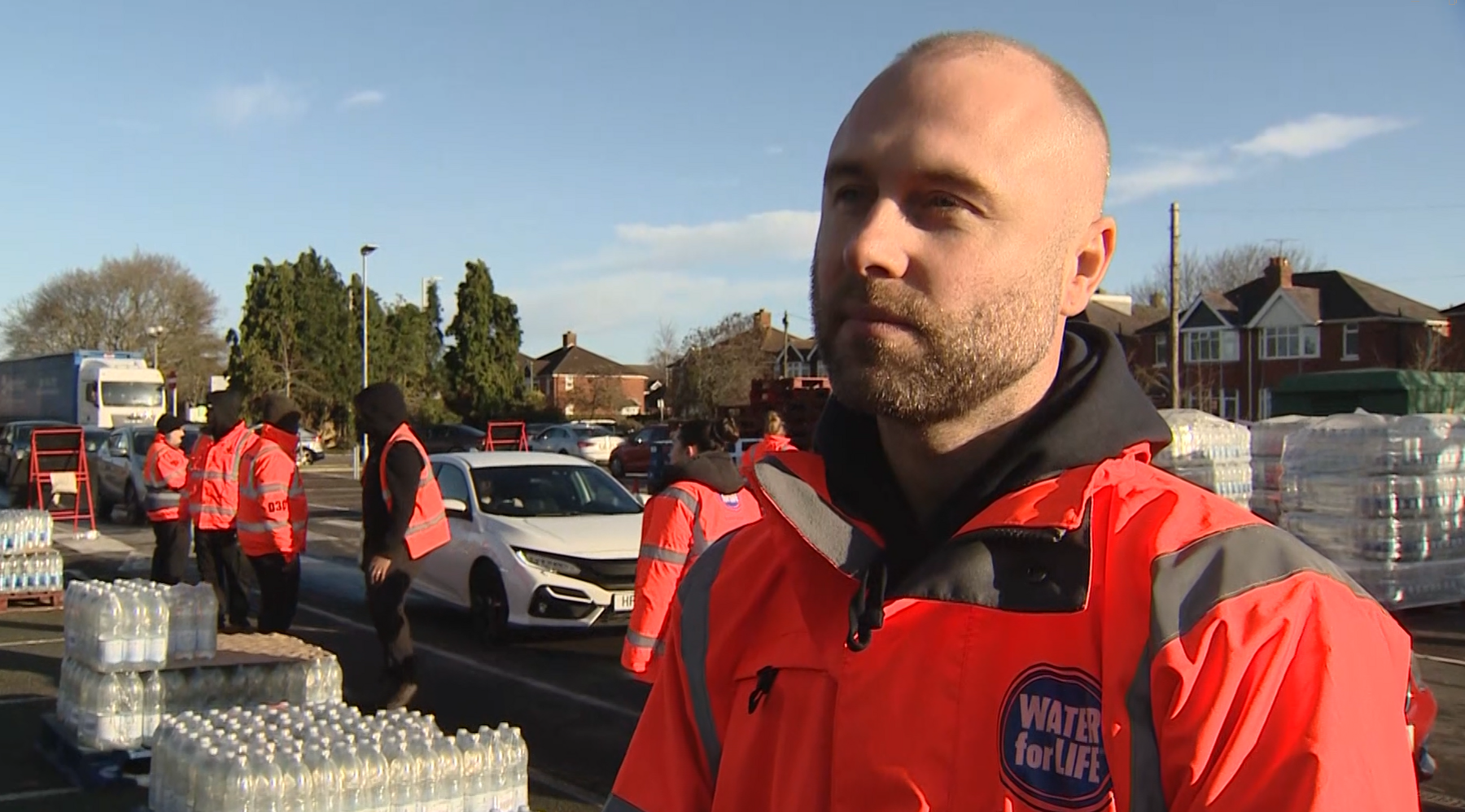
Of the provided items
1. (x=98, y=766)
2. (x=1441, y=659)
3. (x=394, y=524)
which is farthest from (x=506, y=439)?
(x=98, y=766)

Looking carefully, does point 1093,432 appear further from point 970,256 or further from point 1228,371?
point 1228,371

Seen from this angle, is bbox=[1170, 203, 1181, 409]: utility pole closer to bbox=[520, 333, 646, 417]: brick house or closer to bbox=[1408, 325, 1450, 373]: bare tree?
bbox=[1408, 325, 1450, 373]: bare tree

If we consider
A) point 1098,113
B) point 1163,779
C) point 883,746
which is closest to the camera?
point 1163,779

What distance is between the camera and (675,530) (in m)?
6.12

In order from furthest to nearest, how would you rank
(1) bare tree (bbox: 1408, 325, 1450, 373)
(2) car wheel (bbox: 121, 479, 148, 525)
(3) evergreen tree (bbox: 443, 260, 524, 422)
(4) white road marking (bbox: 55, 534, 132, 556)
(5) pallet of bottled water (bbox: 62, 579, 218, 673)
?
1. (3) evergreen tree (bbox: 443, 260, 524, 422)
2. (1) bare tree (bbox: 1408, 325, 1450, 373)
3. (2) car wheel (bbox: 121, 479, 148, 525)
4. (4) white road marking (bbox: 55, 534, 132, 556)
5. (5) pallet of bottled water (bbox: 62, 579, 218, 673)

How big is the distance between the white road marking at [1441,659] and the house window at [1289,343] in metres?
44.9

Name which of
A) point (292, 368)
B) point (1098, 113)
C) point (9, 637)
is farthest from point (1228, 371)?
point (1098, 113)

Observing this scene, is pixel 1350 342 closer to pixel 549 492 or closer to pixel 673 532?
pixel 549 492

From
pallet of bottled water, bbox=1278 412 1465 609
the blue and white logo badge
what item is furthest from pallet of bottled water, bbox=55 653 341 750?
pallet of bottled water, bbox=1278 412 1465 609

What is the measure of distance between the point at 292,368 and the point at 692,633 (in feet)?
191

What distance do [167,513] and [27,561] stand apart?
2.08m

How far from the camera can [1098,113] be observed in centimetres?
156

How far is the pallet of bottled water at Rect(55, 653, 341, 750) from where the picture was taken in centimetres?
655

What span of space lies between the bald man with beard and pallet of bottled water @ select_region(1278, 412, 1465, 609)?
1246 cm
